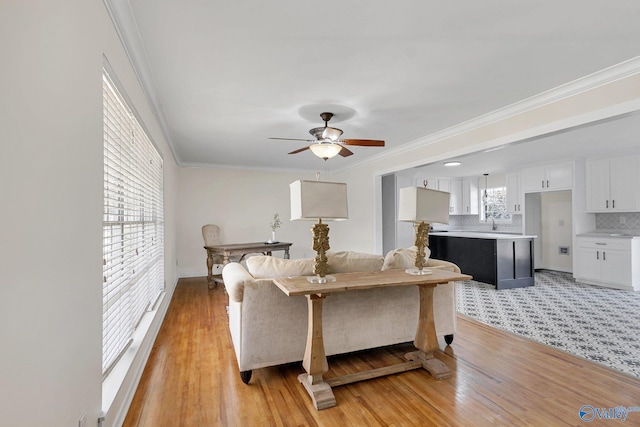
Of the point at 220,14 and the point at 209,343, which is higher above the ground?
the point at 220,14

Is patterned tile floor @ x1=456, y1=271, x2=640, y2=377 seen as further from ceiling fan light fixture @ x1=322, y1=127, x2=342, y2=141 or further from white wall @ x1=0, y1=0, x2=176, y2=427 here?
white wall @ x1=0, y1=0, x2=176, y2=427

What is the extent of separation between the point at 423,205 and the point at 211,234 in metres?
4.87

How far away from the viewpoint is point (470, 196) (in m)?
8.41

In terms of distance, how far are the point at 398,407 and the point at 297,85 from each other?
2.53 meters

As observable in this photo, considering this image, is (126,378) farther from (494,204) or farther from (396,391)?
(494,204)

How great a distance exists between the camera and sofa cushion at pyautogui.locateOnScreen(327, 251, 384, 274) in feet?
8.75

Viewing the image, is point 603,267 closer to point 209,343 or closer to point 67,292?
point 209,343

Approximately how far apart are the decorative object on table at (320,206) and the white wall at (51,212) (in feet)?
3.72

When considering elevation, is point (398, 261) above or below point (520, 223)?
below

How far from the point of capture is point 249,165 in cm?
674

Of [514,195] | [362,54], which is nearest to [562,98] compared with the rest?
[362,54]

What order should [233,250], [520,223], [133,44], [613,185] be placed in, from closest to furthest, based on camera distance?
1. [133,44]
2. [233,250]
3. [613,185]
4. [520,223]

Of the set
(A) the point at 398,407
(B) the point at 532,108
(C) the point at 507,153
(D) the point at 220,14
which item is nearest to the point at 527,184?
(C) the point at 507,153

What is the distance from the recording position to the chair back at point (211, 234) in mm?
6352
